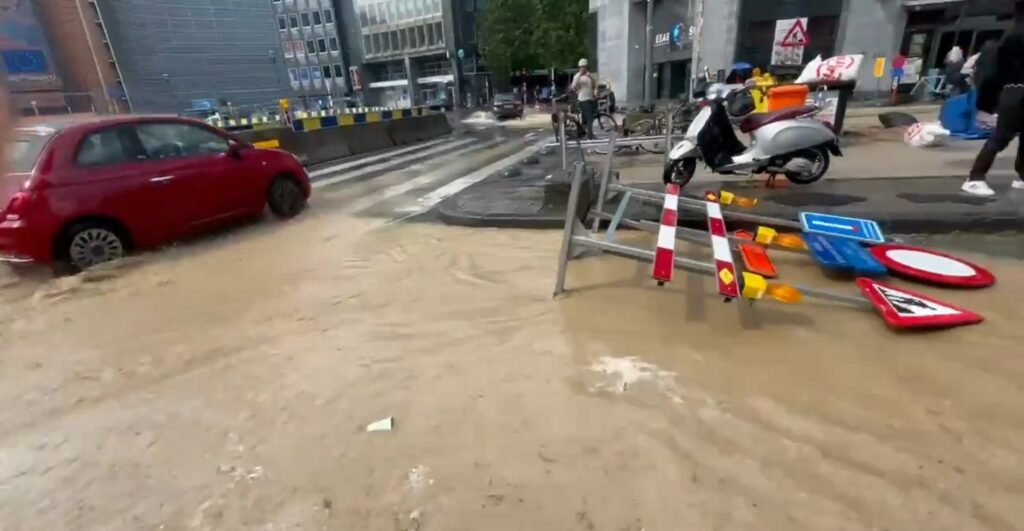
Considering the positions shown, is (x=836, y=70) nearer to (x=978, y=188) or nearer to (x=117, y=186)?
(x=978, y=188)

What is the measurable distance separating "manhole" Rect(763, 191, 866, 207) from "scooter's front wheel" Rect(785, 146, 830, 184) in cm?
42

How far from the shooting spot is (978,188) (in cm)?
543

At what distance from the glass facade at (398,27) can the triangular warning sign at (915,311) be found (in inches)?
2150

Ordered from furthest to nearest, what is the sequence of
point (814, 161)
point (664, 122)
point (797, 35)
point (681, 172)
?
1. point (797, 35)
2. point (664, 122)
3. point (681, 172)
4. point (814, 161)

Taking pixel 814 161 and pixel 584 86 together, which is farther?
pixel 584 86

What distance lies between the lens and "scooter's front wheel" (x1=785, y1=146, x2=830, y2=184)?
6.34m

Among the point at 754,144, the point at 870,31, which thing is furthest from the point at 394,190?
the point at 870,31

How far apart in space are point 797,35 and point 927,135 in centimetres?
1289

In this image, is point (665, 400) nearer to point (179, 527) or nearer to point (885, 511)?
point (885, 511)

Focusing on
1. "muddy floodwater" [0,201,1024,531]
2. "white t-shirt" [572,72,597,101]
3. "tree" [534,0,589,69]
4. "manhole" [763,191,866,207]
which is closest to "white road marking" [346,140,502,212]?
"muddy floodwater" [0,201,1024,531]

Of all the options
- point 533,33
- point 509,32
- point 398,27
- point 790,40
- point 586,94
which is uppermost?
point 398,27

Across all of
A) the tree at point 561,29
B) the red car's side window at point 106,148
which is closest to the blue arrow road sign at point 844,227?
the red car's side window at point 106,148

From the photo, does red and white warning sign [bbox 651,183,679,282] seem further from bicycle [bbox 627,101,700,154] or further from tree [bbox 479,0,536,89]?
tree [bbox 479,0,536,89]

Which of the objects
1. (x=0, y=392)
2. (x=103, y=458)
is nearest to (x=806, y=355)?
(x=103, y=458)
